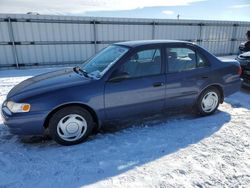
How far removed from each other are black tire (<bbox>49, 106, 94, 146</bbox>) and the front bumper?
0.16 m

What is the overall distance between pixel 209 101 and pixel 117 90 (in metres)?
2.09

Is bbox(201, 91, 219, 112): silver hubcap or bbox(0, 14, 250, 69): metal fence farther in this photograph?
bbox(0, 14, 250, 69): metal fence

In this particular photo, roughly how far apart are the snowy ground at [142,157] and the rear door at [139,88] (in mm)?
420

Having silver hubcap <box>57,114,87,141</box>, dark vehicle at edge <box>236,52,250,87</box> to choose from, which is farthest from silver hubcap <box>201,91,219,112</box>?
silver hubcap <box>57,114,87,141</box>

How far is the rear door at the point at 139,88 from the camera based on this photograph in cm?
356

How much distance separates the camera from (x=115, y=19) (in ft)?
33.6

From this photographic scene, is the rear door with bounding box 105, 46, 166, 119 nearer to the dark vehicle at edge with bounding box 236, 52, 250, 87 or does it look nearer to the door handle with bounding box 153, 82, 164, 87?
the door handle with bounding box 153, 82, 164, 87

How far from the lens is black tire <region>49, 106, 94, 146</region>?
3.31 meters

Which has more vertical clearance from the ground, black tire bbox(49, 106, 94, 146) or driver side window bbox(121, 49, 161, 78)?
driver side window bbox(121, 49, 161, 78)

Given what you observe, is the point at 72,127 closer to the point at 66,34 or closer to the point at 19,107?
the point at 19,107

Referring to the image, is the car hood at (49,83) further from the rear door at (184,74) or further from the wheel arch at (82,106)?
the rear door at (184,74)

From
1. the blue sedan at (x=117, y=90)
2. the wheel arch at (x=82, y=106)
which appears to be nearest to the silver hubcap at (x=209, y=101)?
the blue sedan at (x=117, y=90)

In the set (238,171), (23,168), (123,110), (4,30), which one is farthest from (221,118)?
(4,30)

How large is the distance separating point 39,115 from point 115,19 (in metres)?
8.02
